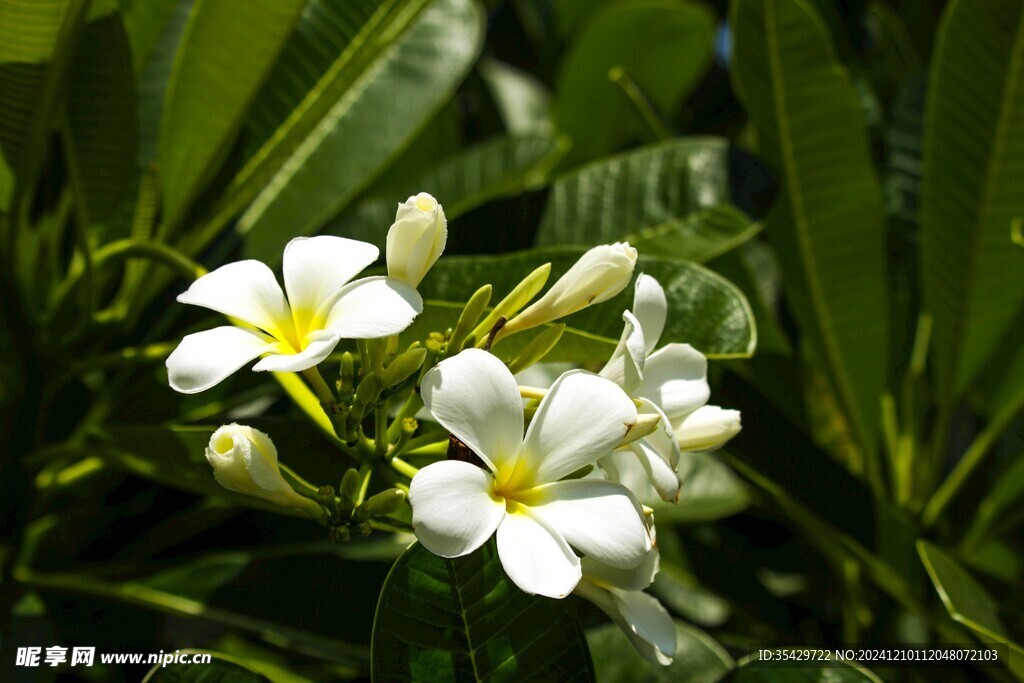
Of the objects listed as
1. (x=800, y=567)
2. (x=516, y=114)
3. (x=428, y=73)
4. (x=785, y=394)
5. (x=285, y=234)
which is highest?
(x=428, y=73)

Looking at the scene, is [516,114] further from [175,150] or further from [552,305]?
[552,305]

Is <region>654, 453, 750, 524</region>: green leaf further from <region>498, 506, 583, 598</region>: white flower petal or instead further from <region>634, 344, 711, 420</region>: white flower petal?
<region>498, 506, 583, 598</region>: white flower petal

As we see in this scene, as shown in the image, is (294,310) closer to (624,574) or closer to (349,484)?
(349,484)

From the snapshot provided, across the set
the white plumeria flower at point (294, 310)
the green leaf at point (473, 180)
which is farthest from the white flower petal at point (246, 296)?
the green leaf at point (473, 180)

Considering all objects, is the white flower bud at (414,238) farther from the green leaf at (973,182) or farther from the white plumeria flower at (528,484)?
the green leaf at (973,182)

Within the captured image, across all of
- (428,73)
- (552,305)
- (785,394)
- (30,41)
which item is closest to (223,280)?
(552,305)

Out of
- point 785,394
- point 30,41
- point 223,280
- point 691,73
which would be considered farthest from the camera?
point 691,73

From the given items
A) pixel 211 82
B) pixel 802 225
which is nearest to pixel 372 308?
pixel 211 82
